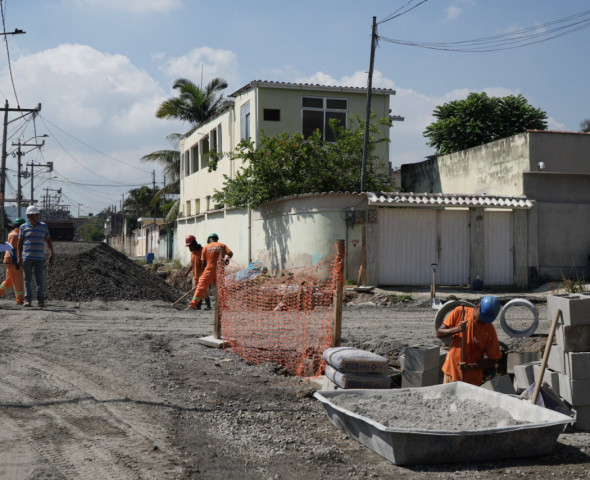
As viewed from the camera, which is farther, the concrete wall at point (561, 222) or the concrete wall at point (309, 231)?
the concrete wall at point (561, 222)

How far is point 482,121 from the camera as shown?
33594 mm

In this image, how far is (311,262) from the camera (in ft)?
61.6

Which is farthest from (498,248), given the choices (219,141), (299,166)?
(219,141)

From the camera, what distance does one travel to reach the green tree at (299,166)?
21234 millimetres

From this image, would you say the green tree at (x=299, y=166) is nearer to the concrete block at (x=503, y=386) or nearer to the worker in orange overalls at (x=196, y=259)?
the worker in orange overalls at (x=196, y=259)

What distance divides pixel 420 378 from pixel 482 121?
94.1 ft

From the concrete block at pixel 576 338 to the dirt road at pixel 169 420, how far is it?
0.78 meters

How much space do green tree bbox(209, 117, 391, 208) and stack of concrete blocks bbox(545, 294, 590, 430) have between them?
15498 millimetres

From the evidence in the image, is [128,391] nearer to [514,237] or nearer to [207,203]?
[514,237]

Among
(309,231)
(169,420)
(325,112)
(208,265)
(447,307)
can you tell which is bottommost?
(169,420)

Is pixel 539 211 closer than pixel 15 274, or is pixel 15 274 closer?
pixel 15 274

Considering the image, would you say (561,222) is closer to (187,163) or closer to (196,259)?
(196,259)

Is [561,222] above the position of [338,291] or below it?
above

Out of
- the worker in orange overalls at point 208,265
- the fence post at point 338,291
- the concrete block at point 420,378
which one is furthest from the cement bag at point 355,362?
the worker in orange overalls at point 208,265
